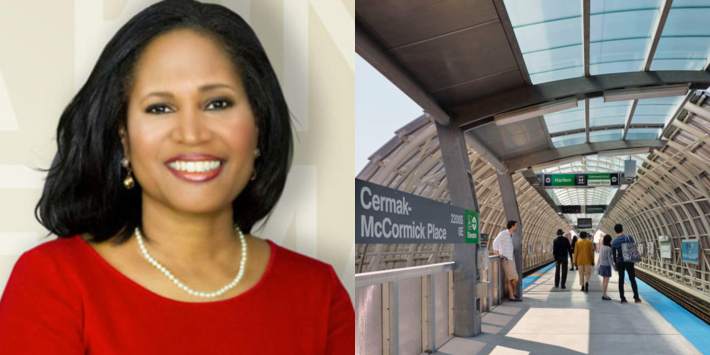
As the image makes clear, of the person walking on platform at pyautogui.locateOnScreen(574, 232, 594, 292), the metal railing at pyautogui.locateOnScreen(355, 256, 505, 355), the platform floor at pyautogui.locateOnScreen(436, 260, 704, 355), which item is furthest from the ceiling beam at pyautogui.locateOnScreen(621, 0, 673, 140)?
the person walking on platform at pyautogui.locateOnScreen(574, 232, 594, 292)

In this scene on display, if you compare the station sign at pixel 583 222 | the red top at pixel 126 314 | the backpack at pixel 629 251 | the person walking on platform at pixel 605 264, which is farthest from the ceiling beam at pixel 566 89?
the station sign at pixel 583 222

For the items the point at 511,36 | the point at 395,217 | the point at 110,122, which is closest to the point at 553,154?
the point at 511,36

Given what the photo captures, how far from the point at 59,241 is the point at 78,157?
0.63 ft

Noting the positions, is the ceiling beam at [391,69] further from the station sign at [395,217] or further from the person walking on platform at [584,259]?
the person walking on platform at [584,259]

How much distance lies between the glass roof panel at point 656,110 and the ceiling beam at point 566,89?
2.80m

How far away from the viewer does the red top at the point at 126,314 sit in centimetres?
133

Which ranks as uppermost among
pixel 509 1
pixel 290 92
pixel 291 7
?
pixel 509 1

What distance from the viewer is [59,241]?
1437mm

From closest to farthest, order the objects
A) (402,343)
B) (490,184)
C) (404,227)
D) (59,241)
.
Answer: (59,241)
(404,227)
(402,343)
(490,184)

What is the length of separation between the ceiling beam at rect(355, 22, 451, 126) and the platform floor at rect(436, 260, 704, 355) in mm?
3261

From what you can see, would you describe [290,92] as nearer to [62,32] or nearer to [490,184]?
[62,32]

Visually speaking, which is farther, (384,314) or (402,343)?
(402,343)

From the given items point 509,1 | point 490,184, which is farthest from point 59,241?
point 490,184

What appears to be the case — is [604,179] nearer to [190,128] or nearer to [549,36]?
[549,36]
